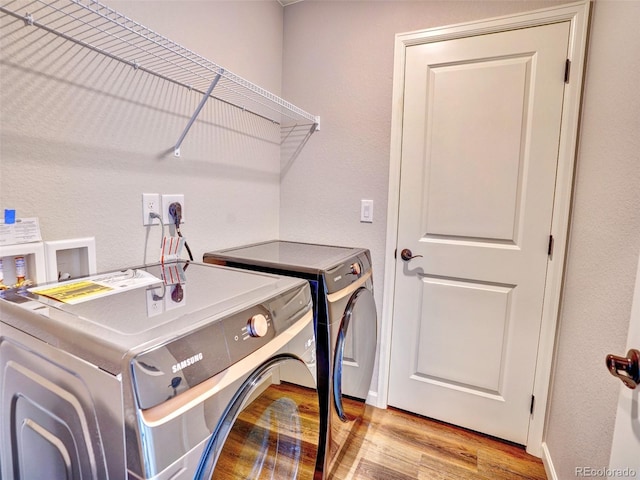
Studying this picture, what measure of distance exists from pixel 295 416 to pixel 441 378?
1.12 metres

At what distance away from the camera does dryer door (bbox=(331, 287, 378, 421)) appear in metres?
1.31

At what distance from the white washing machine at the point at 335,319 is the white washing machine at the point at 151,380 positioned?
0.21 metres

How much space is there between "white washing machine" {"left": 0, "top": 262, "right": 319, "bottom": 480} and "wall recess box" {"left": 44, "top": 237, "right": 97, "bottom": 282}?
0.11 meters

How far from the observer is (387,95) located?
1.79 meters

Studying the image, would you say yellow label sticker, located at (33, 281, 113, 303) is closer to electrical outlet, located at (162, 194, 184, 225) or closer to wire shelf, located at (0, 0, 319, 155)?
electrical outlet, located at (162, 194, 184, 225)

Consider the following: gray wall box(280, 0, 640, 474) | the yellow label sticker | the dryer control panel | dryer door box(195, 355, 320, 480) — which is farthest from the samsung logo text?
gray wall box(280, 0, 640, 474)

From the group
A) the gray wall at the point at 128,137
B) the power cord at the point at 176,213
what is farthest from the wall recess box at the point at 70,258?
the power cord at the point at 176,213

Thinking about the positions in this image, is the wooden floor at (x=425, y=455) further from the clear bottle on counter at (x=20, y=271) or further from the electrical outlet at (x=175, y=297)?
the clear bottle on counter at (x=20, y=271)

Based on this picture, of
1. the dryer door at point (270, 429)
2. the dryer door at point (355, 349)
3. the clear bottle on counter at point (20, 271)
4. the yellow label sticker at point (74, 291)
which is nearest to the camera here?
the dryer door at point (270, 429)

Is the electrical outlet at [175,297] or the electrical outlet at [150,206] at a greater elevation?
the electrical outlet at [150,206]

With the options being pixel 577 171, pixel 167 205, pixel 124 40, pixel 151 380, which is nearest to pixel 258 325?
pixel 151 380

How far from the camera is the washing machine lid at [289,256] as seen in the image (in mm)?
1295

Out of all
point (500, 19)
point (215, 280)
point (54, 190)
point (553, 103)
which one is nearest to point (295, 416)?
point (215, 280)

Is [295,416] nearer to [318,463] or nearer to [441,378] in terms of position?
[318,463]
